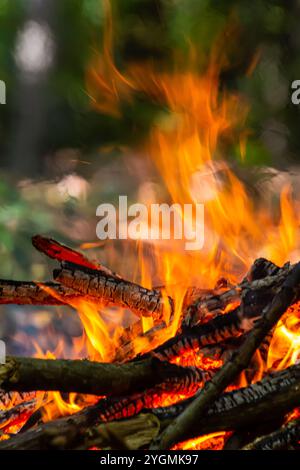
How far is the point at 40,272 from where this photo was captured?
98.7 inches

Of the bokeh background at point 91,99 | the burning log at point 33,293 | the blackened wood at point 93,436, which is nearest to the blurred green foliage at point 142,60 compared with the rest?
the bokeh background at point 91,99

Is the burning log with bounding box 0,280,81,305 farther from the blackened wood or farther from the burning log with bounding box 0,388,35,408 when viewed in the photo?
the blackened wood

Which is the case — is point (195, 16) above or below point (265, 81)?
above

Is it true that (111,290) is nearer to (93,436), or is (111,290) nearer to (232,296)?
(232,296)

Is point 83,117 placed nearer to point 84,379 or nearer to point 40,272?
point 40,272

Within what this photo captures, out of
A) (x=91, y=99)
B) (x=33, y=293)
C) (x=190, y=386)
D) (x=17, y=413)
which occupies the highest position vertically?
(x=91, y=99)

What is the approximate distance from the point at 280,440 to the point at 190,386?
25cm

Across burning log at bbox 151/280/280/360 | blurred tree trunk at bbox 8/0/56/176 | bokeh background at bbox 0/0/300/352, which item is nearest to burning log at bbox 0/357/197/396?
burning log at bbox 151/280/280/360

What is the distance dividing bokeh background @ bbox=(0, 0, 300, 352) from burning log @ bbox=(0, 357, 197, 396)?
1.23 metres

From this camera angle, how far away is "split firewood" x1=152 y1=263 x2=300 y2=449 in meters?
1.12

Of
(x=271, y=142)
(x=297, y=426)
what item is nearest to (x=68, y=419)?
(x=297, y=426)

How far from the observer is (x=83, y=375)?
115 centimetres

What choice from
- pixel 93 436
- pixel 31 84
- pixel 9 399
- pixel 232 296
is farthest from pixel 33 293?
pixel 31 84
